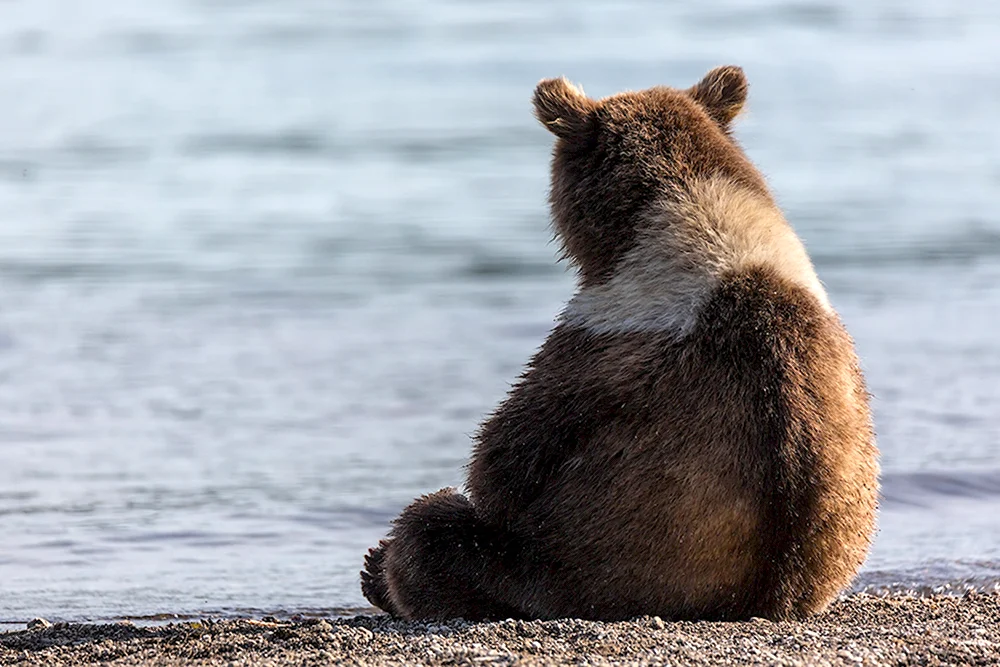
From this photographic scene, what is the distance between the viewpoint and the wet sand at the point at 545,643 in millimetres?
4043

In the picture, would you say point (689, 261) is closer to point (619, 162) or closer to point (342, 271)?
point (619, 162)

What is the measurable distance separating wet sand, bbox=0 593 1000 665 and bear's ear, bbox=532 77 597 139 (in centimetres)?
165

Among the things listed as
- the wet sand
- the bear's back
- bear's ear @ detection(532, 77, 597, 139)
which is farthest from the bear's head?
the wet sand

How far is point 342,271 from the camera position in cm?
1277

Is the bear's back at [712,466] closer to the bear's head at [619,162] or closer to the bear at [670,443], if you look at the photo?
the bear at [670,443]

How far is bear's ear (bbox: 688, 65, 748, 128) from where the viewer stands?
5.21 metres

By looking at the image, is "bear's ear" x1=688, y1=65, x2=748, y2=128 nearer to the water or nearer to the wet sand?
the wet sand

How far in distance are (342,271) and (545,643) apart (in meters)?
8.85

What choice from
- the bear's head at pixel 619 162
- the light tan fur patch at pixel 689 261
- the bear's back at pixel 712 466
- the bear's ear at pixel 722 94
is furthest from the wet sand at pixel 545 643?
the bear's ear at pixel 722 94

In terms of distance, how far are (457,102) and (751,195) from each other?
18093 millimetres

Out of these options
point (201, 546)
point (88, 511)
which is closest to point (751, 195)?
point (201, 546)

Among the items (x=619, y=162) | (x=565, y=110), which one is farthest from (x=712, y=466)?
(x=565, y=110)

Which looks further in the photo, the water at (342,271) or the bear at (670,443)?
the water at (342,271)

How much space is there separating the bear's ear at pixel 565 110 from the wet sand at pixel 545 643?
5.40 ft
